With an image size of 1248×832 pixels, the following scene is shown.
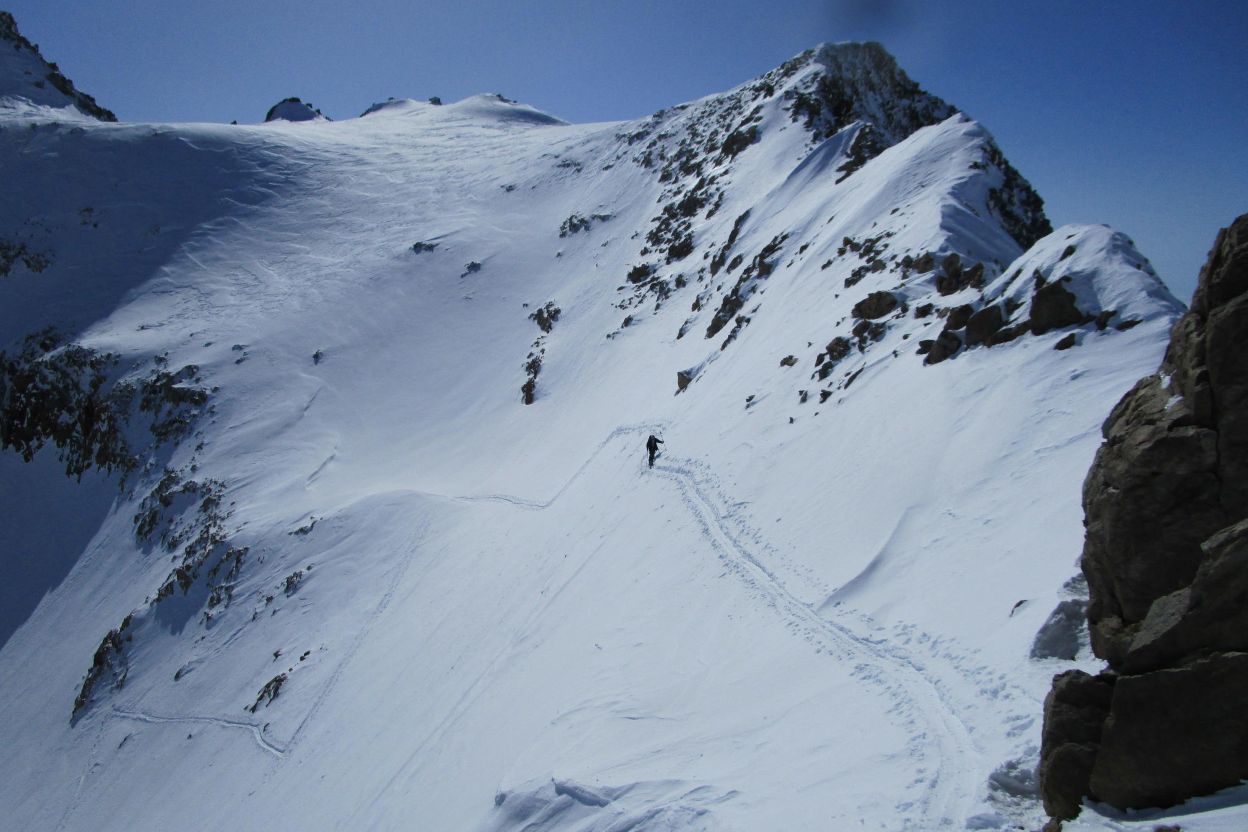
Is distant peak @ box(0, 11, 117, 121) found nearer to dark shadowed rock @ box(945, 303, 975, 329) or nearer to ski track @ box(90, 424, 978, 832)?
ski track @ box(90, 424, 978, 832)

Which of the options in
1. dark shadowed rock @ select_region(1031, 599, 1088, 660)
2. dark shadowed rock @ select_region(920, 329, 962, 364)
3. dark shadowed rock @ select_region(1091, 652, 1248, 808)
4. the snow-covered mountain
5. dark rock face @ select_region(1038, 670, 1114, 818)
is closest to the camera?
dark shadowed rock @ select_region(1091, 652, 1248, 808)

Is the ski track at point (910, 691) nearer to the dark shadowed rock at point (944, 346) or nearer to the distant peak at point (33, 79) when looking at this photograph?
the dark shadowed rock at point (944, 346)

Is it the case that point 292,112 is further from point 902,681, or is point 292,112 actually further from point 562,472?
point 902,681

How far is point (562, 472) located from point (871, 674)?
21.9m

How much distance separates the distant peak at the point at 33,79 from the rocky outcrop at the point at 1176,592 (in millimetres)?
94892

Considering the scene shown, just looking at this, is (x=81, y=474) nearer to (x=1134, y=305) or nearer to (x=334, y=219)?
(x=334, y=219)

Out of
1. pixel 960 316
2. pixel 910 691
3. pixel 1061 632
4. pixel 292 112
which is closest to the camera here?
pixel 1061 632

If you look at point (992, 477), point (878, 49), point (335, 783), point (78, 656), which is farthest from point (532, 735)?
point (878, 49)

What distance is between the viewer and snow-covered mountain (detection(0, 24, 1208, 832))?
1202cm

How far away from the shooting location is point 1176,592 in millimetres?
7082

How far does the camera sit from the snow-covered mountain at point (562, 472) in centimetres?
1202

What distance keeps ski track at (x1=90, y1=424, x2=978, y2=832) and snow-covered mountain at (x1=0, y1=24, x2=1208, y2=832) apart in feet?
0.26

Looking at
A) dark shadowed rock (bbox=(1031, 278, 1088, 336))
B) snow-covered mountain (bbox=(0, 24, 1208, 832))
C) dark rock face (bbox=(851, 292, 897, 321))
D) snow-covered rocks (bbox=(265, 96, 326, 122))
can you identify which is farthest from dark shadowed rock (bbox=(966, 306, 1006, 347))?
snow-covered rocks (bbox=(265, 96, 326, 122))

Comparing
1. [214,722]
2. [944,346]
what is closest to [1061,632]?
[944,346]
